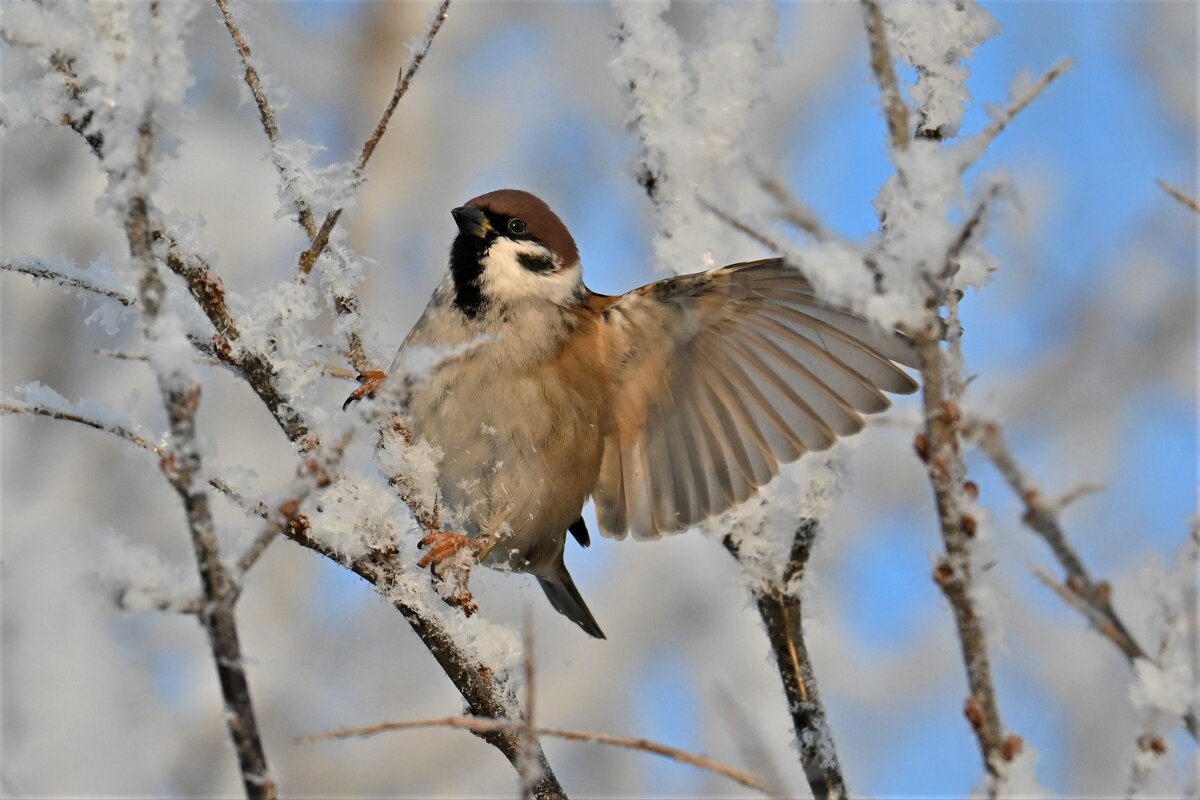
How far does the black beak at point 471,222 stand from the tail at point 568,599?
0.79 metres

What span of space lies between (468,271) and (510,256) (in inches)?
4.2

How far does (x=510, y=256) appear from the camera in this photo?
2.57 metres

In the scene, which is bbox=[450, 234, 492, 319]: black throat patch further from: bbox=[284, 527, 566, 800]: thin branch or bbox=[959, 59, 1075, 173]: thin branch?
bbox=[959, 59, 1075, 173]: thin branch

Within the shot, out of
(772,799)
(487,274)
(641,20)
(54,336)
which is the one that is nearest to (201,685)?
(54,336)

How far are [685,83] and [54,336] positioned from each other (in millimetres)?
5050

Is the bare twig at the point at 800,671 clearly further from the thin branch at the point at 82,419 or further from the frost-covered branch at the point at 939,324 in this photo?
the thin branch at the point at 82,419

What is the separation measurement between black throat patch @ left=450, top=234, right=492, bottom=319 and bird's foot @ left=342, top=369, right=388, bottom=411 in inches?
13.4

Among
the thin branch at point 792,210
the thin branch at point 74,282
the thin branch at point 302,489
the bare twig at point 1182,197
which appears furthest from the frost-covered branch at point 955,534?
the thin branch at point 74,282

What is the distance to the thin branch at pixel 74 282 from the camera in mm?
1504

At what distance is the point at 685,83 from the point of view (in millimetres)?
1720

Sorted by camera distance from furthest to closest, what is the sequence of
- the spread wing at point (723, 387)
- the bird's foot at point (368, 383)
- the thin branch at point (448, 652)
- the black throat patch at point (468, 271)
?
the black throat patch at point (468, 271) → the spread wing at point (723, 387) → the bird's foot at point (368, 383) → the thin branch at point (448, 652)

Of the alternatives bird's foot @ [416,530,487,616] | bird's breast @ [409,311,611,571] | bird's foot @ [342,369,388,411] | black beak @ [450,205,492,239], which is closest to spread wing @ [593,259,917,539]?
bird's breast @ [409,311,611,571]

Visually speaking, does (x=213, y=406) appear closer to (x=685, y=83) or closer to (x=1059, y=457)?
(x=1059, y=457)

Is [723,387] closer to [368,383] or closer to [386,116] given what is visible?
[368,383]
